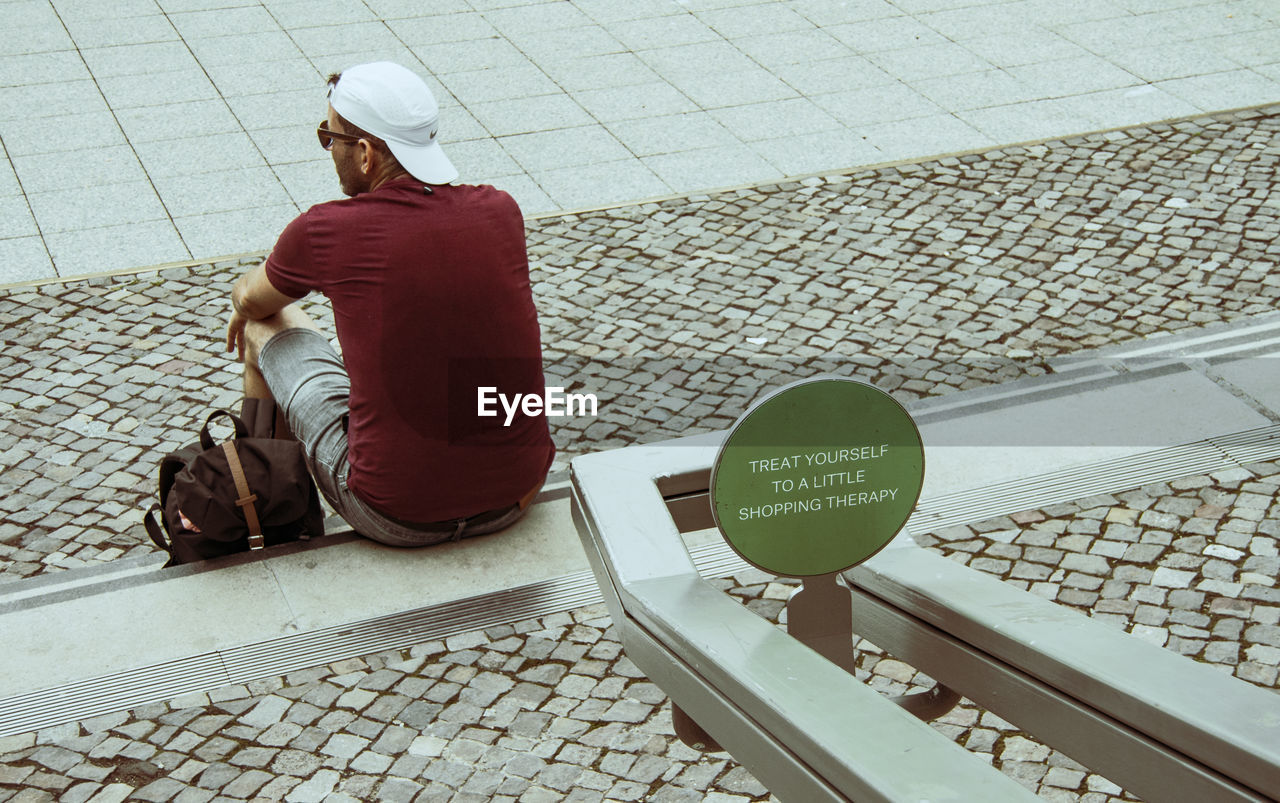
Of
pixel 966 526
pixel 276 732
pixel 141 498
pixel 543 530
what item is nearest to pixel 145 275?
pixel 141 498

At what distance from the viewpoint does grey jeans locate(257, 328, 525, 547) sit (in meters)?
4.21

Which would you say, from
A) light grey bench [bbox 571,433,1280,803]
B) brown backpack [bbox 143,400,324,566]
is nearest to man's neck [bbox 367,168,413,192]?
brown backpack [bbox 143,400,324,566]

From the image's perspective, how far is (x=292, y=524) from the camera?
14.0 ft

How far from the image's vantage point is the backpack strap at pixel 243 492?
4.07m

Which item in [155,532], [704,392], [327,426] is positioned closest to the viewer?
[155,532]

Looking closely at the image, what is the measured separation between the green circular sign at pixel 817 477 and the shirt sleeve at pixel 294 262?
251cm

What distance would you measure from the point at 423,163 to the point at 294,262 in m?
0.47

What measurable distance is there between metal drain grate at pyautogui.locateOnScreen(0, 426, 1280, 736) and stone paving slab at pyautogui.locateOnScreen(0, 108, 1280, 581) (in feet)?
2.43

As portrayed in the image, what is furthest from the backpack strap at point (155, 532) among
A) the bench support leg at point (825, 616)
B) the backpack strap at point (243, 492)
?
the bench support leg at point (825, 616)

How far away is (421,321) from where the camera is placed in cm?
386

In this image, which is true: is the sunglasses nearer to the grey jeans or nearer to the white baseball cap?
the white baseball cap

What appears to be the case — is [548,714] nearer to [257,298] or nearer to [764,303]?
[257,298]

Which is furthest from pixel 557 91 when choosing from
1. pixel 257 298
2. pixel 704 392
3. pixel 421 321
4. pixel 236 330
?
pixel 421 321

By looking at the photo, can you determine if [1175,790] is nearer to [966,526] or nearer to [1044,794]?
[1044,794]
